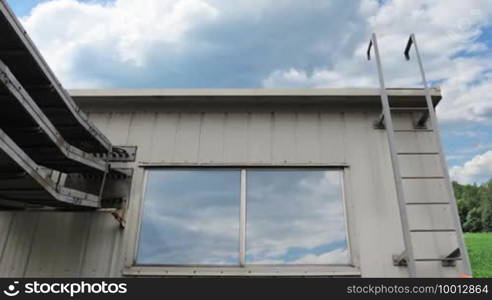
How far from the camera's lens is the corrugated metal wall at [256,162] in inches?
90.0

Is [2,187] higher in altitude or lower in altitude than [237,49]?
lower

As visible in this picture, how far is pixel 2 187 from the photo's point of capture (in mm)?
1724

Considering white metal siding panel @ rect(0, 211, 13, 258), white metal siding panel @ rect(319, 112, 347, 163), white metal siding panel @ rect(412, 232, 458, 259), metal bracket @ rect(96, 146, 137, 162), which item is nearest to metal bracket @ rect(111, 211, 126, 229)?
metal bracket @ rect(96, 146, 137, 162)

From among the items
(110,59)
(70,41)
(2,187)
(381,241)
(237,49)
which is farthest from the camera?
(237,49)

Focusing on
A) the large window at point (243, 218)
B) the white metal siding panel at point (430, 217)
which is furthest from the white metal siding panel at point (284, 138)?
the white metal siding panel at point (430, 217)

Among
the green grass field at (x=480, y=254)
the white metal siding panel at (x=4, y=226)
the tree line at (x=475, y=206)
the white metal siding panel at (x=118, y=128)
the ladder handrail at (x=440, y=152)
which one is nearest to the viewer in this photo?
the ladder handrail at (x=440, y=152)

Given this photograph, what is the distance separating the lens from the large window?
232 centimetres

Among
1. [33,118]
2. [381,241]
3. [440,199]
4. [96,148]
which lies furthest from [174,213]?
[440,199]

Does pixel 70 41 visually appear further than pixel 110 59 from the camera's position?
No

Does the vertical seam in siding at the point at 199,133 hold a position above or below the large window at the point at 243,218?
above

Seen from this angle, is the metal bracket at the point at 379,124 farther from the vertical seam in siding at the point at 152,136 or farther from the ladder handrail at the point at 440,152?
the vertical seam in siding at the point at 152,136

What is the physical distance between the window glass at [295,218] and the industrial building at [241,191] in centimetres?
1

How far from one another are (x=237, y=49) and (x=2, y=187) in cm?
459

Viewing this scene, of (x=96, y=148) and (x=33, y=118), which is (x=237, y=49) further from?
(x=33, y=118)
